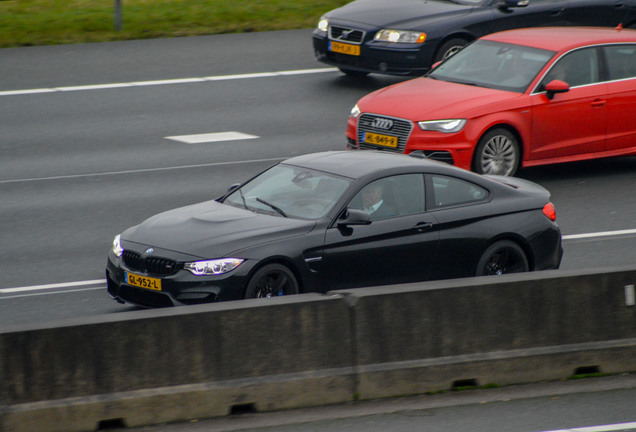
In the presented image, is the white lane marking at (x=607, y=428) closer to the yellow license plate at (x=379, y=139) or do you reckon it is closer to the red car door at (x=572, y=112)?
the yellow license plate at (x=379, y=139)

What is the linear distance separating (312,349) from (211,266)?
→ 1.55 metres

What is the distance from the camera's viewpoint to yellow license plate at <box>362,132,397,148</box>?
14094 mm

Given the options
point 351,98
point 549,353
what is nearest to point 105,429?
point 549,353

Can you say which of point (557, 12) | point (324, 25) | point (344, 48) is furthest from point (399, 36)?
point (557, 12)

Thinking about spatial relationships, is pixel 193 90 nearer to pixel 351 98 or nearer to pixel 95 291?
pixel 351 98

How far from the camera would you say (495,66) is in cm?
1507

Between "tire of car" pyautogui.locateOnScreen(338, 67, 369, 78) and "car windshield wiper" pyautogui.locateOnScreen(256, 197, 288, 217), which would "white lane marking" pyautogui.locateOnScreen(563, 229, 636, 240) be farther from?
"tire of car" pyautogui.locateOnScreen(338, 67, 369, 78)

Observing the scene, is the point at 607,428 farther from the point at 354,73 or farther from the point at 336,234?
the point at 354,73

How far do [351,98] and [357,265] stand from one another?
934cm

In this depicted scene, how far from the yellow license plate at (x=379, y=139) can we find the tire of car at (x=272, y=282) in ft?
16.0

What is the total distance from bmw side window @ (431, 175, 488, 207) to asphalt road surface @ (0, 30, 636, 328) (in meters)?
1.56

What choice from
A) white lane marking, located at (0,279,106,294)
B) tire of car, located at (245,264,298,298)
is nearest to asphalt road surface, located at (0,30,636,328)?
white lane marking, located at (0,279,106,294)

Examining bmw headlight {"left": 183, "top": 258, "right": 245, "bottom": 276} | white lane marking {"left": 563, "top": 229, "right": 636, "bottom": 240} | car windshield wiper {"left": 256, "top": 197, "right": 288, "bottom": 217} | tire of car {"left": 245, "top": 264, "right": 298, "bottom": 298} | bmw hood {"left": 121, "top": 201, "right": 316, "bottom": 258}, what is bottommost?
white lane marking {"left": 563, "top": 229, "right": 636, "bottom": 240}

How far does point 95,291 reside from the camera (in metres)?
10.8
